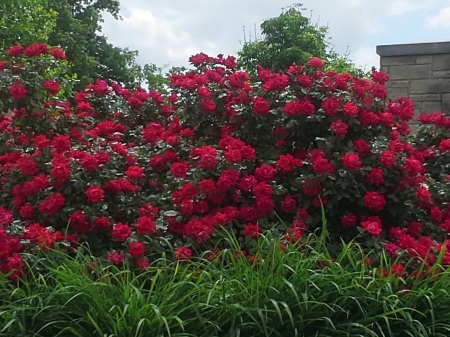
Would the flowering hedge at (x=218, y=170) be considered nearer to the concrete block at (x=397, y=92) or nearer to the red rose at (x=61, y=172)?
the red rose at (x=61, y=172)

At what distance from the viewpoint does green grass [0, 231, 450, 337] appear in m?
2.57

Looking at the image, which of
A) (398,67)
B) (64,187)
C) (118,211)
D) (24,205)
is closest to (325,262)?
(118,211)

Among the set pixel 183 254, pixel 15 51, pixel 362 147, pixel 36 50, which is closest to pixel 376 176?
pixel 362 147

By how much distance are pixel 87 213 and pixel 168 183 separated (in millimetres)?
671

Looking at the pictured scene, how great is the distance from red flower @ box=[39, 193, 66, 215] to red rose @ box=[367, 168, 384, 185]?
1.66 m

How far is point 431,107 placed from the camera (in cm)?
657

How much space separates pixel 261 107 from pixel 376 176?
31.4 inches

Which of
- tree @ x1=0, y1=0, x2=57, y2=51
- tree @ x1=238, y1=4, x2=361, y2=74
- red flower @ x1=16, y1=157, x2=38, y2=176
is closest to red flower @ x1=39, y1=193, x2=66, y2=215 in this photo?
red flower @ x1=16, y1=157, x2=38, y2=176

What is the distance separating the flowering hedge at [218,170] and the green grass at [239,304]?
0.30 meters

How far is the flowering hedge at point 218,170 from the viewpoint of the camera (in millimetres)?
3283

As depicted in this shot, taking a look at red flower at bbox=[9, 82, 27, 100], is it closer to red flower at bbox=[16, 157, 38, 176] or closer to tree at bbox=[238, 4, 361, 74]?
red flower at bbox=[16, 157, 38, 176]

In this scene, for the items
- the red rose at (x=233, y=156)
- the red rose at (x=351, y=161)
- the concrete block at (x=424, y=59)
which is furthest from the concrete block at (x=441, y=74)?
the red rose at (x=233, y=156)

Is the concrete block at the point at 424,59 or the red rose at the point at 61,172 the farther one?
the concrete block at the point at 424,59

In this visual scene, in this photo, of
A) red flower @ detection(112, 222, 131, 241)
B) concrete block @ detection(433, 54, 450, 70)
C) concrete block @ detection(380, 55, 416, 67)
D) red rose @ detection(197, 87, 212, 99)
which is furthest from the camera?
concrete block @ detection(380, 55, 416, 67)
